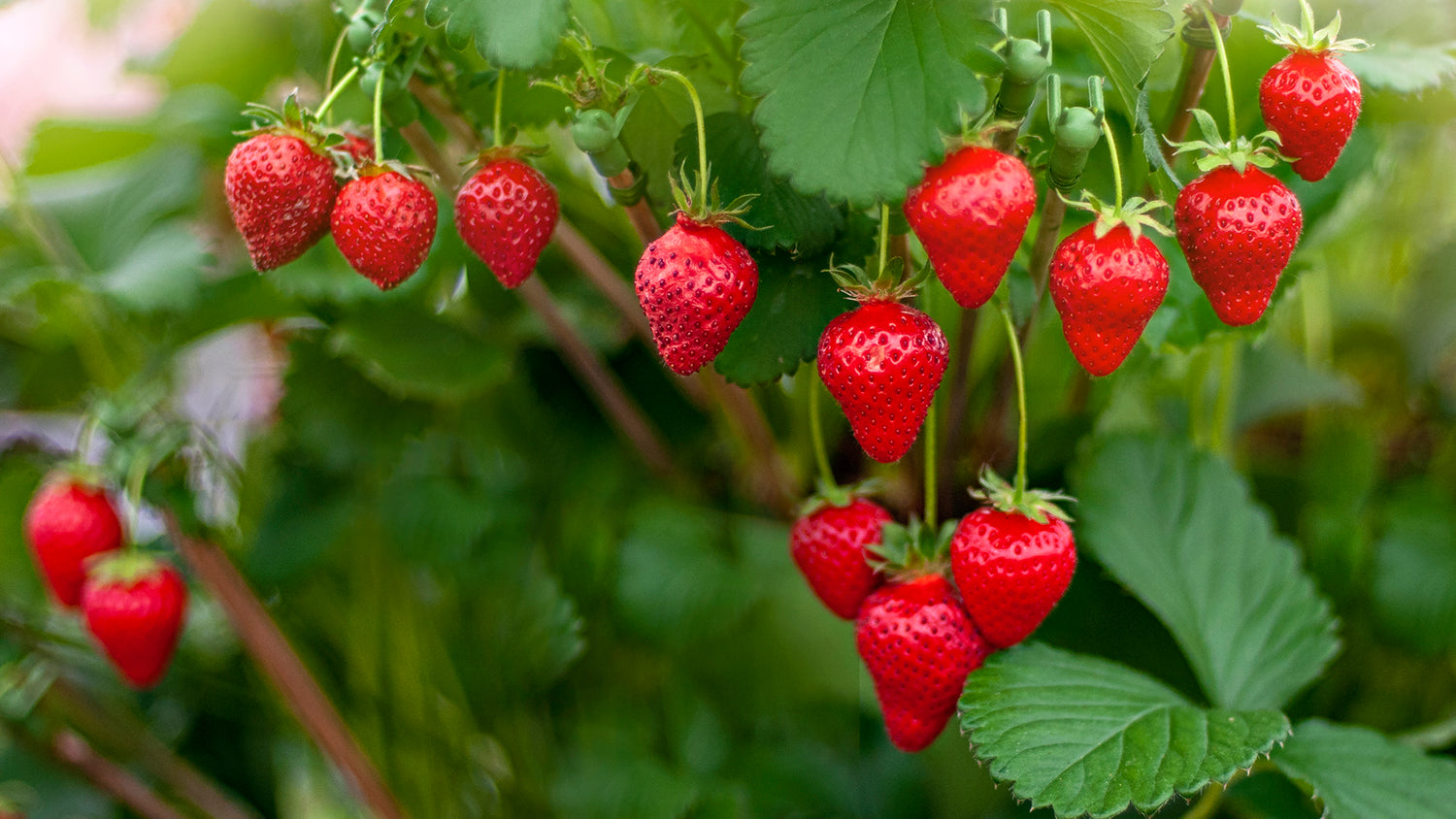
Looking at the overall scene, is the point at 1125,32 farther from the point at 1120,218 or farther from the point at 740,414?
the point at 740,414

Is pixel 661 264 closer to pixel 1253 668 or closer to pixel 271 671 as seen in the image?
pixel 1253 668

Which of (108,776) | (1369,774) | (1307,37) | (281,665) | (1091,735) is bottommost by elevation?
(108,776)

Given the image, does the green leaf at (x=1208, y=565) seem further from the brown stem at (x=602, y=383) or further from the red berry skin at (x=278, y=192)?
the red berry skin at (x=278, y=192)

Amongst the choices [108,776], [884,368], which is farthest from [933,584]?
[108,776]

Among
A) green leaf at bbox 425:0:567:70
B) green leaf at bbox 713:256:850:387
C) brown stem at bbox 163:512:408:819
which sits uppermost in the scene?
green leaf at bbox 425:0:567:70

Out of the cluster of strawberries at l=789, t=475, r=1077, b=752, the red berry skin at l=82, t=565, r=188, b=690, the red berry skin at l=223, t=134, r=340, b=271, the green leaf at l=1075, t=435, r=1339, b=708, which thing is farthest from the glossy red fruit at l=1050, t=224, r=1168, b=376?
the red berry skin at l=82, t=565, r=188, b=690

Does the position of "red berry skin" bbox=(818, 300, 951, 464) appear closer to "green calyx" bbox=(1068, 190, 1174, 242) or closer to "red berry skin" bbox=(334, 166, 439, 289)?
"green calyx" bbox=(1068, 190, 1174, 242)

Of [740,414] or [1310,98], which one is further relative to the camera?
[740,414]
